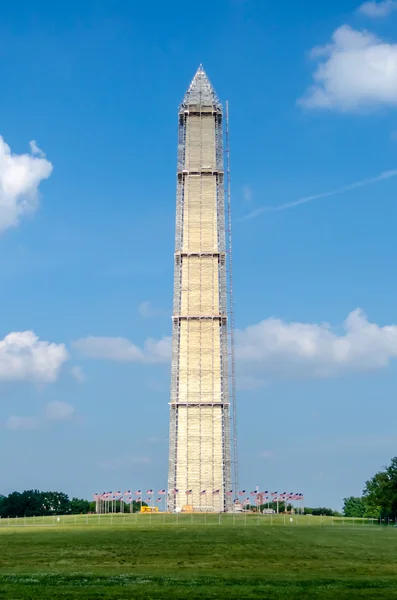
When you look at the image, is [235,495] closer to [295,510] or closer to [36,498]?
[295,510]

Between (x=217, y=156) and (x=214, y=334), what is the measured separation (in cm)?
2788

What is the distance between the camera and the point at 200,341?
119375 mm

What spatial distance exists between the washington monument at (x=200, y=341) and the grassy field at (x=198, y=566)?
55.6 metres

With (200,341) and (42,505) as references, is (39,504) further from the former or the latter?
(200,341)

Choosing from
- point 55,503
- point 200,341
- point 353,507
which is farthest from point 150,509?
point 353,507

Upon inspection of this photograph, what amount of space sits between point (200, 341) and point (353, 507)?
78.7 meters

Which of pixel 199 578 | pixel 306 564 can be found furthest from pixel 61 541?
pixel 199 578

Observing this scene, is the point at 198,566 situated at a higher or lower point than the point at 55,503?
lower

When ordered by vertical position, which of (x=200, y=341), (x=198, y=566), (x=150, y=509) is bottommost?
(x=198, y=566)

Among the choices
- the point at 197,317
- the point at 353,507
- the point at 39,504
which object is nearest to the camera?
the point at 197,317

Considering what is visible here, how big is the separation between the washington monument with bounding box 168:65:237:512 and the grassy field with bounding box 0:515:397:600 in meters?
55.6

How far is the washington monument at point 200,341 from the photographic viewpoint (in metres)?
117

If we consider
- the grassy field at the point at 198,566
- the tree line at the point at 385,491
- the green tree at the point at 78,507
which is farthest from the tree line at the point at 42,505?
the grassy field at the point at 198,566

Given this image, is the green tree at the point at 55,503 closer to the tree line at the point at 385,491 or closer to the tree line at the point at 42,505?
the tree line at the point at 42,505
